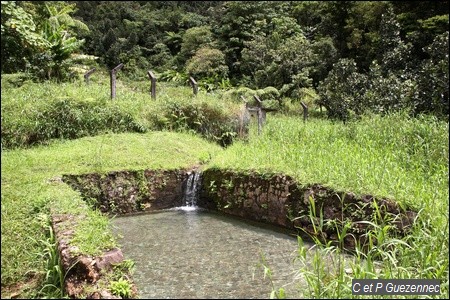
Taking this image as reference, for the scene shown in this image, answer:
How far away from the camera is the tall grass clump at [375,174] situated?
3.86m

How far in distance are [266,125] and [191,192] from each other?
3772mm

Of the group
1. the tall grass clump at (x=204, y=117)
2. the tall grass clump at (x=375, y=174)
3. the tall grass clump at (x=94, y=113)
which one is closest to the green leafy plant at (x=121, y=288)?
the tall grass clump at (x=375, y=174)

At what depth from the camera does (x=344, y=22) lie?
41.9ft

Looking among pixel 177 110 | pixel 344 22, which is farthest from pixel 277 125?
pixel 344 22

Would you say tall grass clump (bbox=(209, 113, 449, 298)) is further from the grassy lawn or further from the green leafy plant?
the green leafy plant

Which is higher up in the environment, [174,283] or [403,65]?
[403,65]

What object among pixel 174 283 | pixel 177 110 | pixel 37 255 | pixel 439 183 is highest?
pixel 177 110

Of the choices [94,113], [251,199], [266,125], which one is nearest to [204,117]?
[266,125]

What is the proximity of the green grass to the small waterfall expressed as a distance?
0.41 m

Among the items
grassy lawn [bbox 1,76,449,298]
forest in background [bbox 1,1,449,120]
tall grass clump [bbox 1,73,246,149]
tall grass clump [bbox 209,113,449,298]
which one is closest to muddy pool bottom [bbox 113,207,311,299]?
tall grass clump [bbox 209,113,449,298]

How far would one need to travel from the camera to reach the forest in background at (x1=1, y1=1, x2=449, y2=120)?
34.1ft

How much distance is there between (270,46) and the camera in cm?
2022

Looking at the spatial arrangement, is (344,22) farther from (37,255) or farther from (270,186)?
(37,255)

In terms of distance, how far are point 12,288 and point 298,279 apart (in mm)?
3053
